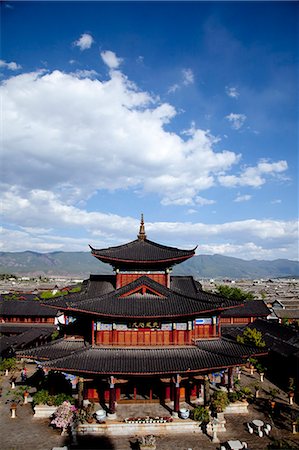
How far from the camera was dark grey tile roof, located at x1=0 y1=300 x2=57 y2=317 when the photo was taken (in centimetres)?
6169

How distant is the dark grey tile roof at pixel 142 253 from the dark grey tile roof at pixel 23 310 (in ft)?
123

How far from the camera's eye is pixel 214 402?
79.9 feet

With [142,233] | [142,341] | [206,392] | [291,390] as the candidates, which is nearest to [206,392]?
[206,392]

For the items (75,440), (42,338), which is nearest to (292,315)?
(42,338)

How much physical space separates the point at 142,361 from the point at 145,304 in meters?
4.20

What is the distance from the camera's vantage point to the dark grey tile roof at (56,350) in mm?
25617

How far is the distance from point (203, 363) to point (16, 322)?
158 ft

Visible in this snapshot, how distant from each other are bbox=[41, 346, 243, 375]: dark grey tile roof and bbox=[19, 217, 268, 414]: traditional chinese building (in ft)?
0.22

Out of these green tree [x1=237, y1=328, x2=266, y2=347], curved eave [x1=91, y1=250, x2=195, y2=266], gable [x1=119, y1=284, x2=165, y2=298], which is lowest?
green tree [x1=237, y1=328, x2=266, y2=347]

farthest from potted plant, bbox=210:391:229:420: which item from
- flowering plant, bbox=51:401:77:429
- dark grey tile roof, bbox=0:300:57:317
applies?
dark grey tile roof, bbox=0:300:57:317

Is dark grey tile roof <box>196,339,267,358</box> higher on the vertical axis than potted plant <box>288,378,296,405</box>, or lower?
higher

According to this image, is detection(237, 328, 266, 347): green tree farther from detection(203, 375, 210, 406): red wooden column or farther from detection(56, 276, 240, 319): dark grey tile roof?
detection(203, 375, 210, 406): red wooden column

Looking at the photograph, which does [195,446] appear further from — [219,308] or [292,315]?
[292,315]

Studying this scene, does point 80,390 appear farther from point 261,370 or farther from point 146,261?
point 261,370
